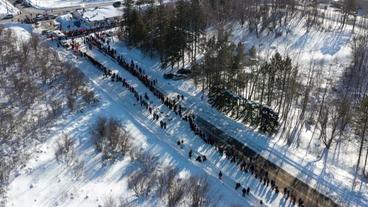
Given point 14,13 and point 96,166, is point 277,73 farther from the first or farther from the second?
point 14,13

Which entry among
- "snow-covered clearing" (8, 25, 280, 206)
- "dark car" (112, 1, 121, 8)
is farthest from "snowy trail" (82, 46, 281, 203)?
"dark car" (112, 1, 121, 8)

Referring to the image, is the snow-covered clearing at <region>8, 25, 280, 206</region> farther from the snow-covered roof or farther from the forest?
the snow-covered roof

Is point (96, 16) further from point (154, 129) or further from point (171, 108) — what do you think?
point (154, 129)

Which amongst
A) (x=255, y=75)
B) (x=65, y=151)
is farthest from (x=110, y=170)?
(x=255, y=75)

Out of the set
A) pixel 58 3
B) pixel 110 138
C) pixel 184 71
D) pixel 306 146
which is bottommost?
pixel 306 146

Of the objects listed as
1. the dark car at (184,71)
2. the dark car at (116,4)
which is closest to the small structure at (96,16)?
the dark car at (116,4)

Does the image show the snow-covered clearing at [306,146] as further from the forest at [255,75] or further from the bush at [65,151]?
the bush at [65,151]
